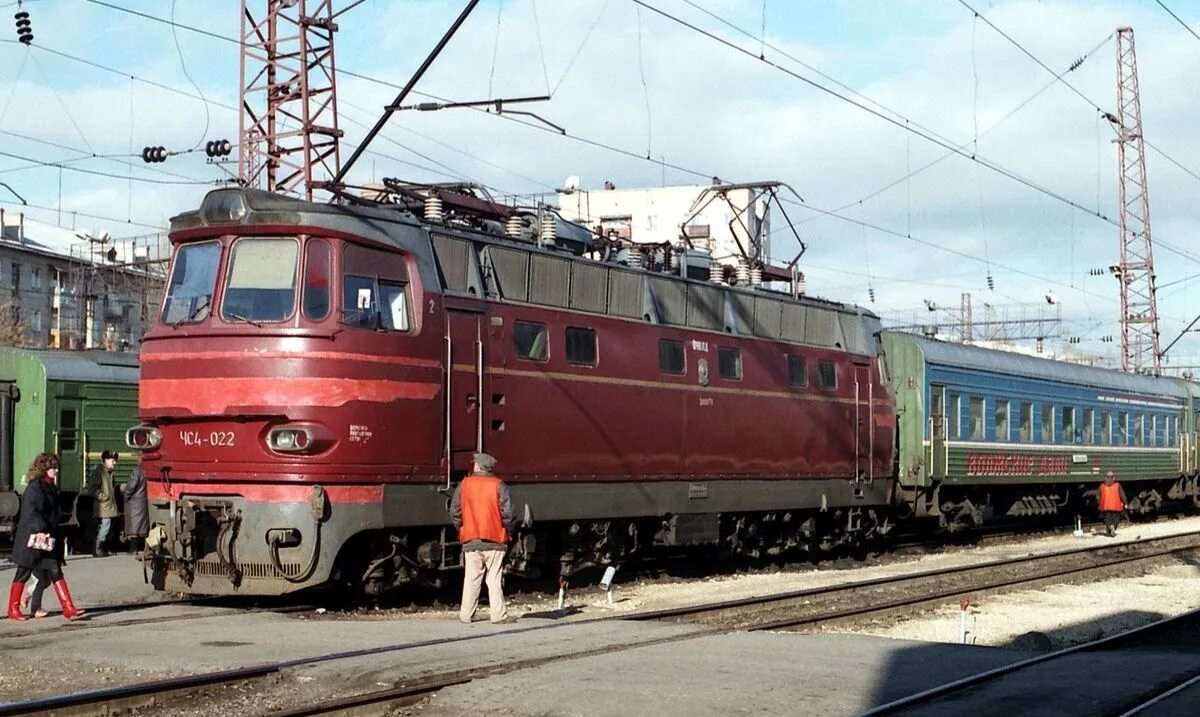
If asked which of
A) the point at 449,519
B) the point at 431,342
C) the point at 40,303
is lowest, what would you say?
the point at 449,519

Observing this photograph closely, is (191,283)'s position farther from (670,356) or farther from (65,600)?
(670,356)

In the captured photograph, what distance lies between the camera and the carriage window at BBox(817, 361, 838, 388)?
22.8 m

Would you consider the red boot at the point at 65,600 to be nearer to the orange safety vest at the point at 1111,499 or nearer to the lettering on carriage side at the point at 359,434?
the lettering on carriage side at the point at 359,434

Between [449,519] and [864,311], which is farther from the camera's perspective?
[864,311]

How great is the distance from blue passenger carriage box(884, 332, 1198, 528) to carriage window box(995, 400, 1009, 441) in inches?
0.8

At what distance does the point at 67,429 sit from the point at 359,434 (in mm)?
11918

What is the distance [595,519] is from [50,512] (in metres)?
6.41

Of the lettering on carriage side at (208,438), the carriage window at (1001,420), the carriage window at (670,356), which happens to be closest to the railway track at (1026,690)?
the carriage window at (670,356)

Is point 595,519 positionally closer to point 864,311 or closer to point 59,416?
point 864,311

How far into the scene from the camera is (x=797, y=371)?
2212 centimetres

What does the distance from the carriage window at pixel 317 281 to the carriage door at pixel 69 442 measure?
11.5 m

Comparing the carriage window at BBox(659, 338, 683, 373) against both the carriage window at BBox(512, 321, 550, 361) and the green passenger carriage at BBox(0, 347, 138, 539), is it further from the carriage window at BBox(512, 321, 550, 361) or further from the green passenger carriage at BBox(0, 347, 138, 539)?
the green passenger carriage at BBox(0, 347, 138, 539)

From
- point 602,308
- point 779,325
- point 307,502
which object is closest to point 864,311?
point 779,325

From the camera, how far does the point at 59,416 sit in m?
24.4
